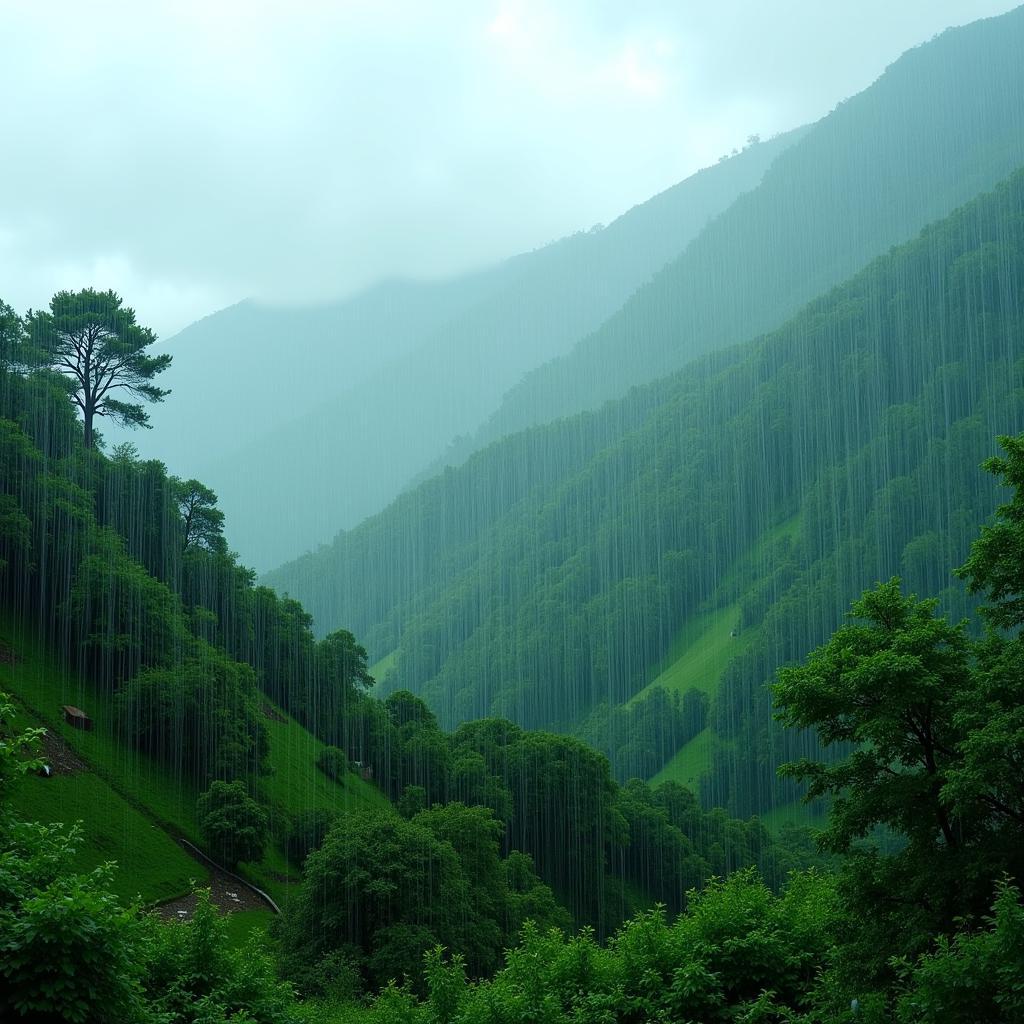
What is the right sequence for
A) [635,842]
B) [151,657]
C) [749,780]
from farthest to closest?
[749,780]
[635,842]
[151,657]

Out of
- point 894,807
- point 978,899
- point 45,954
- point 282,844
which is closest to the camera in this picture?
point 45,954

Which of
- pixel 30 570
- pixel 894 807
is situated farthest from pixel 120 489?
pixel 894 807

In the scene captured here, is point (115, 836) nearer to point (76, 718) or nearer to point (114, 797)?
point (114, 797)

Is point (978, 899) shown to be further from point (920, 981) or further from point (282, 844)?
point (282, 844)

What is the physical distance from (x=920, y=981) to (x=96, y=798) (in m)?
59.4

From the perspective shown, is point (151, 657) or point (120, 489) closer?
point (151, 657)

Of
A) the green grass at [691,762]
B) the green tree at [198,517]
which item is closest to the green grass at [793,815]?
the green grass at [691,762]

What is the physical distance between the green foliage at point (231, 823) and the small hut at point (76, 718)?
35.0 ft

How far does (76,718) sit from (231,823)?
14699 millimetres

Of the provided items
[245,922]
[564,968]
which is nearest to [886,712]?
[564,968]

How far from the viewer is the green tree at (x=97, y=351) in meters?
91.0

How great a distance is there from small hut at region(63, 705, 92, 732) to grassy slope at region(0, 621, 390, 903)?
63cm

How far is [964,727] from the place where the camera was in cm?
2109

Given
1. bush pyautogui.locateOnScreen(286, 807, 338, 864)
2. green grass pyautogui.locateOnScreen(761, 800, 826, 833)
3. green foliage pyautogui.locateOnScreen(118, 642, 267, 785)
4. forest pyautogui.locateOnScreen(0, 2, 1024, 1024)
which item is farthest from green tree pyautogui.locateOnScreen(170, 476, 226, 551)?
green grass pyautogui.locateOnScreen(761, 800, 826, 833)
